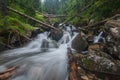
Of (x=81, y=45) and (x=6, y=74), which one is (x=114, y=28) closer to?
(x=81, y=45)

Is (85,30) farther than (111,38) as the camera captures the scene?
Yes

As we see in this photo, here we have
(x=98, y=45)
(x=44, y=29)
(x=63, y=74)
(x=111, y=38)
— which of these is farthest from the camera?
(x=44, y=29)

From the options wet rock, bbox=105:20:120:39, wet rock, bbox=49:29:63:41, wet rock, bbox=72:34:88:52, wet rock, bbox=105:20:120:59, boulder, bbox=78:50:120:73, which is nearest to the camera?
boulder, bbox=78:50:120:73

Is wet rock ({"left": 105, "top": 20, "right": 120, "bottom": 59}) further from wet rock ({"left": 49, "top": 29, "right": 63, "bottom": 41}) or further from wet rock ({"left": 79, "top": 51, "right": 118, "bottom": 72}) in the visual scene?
wet rock ({"left": 49, "top": 29, "right": 63, "bottom": 41})

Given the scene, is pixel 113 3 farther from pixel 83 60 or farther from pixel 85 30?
pixel 83 60

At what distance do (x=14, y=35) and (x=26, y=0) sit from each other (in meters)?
9.85

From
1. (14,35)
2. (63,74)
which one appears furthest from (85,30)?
(63,74)

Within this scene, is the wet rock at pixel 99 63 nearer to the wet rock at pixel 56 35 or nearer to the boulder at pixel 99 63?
the boulder at pixel 99 63

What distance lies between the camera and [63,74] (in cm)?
674

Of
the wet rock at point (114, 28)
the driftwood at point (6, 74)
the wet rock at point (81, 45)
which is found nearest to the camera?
the driftwood at point (6, 74)

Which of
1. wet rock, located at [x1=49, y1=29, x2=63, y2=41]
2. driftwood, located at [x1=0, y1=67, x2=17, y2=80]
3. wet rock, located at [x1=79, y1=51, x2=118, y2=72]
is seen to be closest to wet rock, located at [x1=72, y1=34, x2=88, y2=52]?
wet rock, located at [x1=79, y1=51, x2=118, y2=72]

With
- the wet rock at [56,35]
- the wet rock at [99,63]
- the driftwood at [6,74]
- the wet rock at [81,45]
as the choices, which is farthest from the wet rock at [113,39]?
the wet rock at [56,35]

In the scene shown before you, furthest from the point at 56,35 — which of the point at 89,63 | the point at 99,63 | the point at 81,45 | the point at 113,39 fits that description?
the point at 99,63

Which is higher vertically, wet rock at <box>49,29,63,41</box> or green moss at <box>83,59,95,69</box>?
wet rock at <box>49,29,63,41</box>
